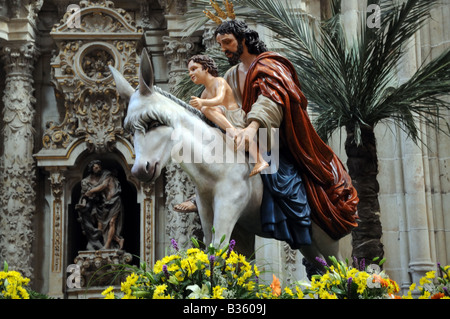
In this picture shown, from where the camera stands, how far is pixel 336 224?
4254 millimetres

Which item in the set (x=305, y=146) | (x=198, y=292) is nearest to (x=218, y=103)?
(x=305, y=146)

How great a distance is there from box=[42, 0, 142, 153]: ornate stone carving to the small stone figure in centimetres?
52

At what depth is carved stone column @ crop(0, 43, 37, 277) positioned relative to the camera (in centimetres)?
970

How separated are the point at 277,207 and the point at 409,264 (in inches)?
204

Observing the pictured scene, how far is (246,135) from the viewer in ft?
12.9

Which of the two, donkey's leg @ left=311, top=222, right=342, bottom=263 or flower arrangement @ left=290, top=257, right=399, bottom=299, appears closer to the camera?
flower arrangement @ left=290, top=257, right=399, bottom=299

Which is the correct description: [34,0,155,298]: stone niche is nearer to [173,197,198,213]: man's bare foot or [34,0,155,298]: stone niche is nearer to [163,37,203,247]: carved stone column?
[163,37,203,247]: carved stone column

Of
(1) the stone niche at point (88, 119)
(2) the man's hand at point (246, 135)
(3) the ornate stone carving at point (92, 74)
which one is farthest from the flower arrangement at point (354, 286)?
(3) the ornate stone carving at point (92, 74)

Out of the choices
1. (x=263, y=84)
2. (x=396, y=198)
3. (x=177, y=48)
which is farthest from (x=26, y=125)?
(x=263, y=84)

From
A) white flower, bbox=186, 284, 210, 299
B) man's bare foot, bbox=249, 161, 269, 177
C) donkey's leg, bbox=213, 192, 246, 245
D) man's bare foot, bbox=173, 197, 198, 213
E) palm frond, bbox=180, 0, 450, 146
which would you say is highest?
palm frond, bbox=180, 0, 450, 146

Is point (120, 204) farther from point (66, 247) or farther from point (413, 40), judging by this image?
point (413, 40)

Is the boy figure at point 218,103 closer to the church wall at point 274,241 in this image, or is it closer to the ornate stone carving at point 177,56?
the church wall at point 274,241

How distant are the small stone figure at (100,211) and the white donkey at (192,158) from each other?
19.6ft

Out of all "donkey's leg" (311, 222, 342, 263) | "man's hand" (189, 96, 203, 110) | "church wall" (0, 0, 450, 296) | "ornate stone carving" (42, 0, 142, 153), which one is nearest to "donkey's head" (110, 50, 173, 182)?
"man's hand" (189, 96, 203, 110)
